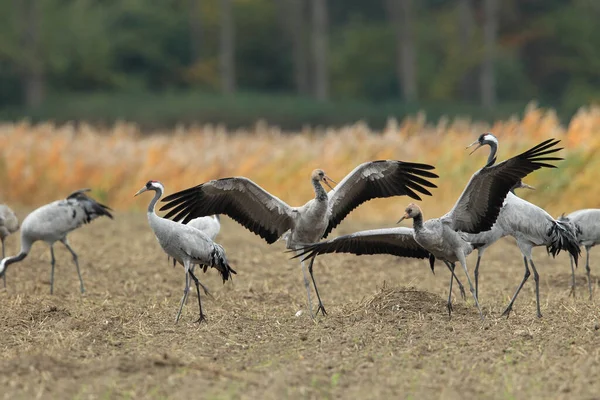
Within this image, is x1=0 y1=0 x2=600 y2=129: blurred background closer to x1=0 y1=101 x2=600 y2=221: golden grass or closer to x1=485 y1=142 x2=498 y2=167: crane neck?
x1=0 y1=101 x2=600 y2=221: golden grass

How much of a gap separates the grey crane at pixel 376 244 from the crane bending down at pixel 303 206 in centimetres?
30

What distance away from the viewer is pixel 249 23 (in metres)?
42.9

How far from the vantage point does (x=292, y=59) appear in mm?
43875

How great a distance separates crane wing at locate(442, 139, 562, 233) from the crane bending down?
456 millimetres

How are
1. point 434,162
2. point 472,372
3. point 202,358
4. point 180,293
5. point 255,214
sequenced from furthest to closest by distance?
point 434,162, point 180,293, point 255,214, point 202,358, point 472,372

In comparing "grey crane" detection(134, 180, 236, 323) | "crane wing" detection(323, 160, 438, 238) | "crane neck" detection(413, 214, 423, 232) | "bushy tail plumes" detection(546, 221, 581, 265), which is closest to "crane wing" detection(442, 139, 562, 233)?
"crane neck" detection(413, 214, 423, 232)

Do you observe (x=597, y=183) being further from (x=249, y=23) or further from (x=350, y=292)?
(x=249, y=23)

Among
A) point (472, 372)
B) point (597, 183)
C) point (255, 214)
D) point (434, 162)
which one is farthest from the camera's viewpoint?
point (434, 162)

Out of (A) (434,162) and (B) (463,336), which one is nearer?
(B) (463,336)

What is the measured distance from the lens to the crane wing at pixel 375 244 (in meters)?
7.71

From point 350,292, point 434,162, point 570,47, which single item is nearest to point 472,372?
point 350,292

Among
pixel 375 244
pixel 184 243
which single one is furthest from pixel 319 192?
pixel 184 243

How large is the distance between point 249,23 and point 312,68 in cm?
314

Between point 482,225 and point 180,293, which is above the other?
point 482,225
